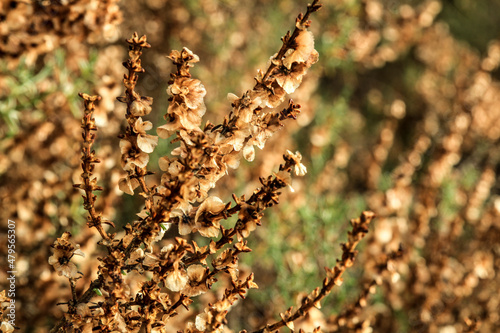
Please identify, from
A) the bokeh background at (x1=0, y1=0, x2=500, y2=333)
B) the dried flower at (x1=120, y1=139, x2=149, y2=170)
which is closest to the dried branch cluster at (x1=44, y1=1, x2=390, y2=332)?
the dried flower at (x1=120, y1=139, x2=149, y2=170)

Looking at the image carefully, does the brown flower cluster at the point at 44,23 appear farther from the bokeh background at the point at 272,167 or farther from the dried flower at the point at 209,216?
the dried flower at the point at 209,216

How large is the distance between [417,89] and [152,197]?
3999mm

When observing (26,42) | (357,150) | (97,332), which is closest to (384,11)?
(357,150)

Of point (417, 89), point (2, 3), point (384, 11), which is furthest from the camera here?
point (417, 89)

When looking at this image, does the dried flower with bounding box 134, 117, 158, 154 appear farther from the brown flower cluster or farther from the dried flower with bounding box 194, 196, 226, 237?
the brown flower cluster

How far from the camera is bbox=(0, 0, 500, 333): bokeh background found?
1585mm

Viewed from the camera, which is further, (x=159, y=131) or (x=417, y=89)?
(x=417, y=89)

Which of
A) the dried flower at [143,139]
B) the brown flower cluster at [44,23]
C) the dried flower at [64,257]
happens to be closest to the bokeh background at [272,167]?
the brown flower cluster at [44,23]

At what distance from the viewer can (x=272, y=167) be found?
277 cm

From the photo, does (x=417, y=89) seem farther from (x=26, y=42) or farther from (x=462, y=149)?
(x=26, y=42)

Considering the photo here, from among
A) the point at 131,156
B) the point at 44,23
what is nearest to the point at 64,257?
the point at 131,156

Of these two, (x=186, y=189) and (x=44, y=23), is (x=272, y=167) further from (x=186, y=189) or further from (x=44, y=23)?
(x=186, y=189)

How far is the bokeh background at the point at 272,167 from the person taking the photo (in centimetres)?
158

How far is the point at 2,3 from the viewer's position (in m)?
1.39
